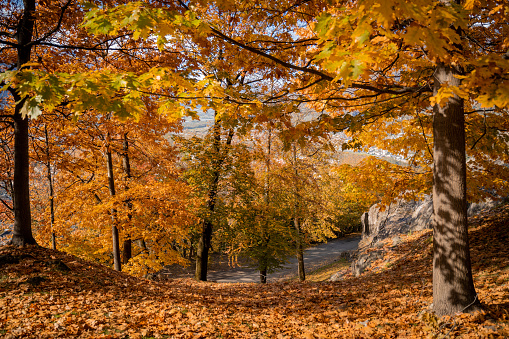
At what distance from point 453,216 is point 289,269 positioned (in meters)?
22.1

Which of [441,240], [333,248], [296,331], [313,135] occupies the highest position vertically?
[313,135]

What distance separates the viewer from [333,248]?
1249 inches

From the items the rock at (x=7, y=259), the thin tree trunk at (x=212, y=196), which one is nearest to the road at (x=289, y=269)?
the thin tree trunk at (x=212, y=196)

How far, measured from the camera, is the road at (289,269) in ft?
71.3

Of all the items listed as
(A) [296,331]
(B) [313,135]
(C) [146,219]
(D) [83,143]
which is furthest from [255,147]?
(A) [296,331]

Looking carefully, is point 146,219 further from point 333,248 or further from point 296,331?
point 333,248

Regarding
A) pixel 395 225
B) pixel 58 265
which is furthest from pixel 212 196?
pixel 395 225

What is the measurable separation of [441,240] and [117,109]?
14.5 ft

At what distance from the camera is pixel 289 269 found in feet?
78.7

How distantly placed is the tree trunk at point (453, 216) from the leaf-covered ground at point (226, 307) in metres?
0.26

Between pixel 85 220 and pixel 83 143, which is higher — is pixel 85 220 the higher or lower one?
the lower one

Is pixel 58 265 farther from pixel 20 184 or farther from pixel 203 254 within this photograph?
pixel 203 254

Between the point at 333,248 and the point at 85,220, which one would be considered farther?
the point at 333,248

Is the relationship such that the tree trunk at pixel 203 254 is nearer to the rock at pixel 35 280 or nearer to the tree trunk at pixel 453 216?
the rock at pixel 35 280
